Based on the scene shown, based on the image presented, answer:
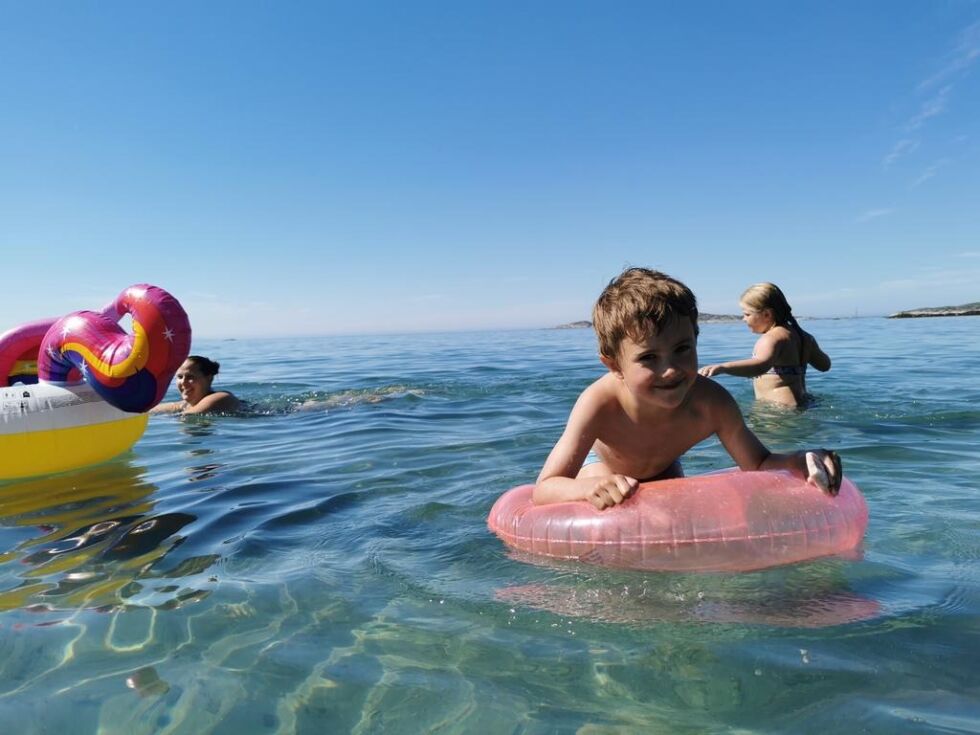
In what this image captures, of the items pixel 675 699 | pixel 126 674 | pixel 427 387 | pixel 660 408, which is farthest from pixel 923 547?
pixel 427 387

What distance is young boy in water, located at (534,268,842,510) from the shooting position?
9.29ft

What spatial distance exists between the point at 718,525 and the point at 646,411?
69cm

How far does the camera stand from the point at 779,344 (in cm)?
694

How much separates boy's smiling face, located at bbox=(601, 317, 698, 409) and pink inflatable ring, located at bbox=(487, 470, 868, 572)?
0.38 meters

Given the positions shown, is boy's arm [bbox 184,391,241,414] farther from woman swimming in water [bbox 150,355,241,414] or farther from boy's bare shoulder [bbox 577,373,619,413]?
boy's bare shoulder [bbox 577,373,619,413]

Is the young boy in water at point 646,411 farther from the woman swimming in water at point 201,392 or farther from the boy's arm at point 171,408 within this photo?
the boy's arm at point 171,408

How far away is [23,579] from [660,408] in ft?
A: 9.75

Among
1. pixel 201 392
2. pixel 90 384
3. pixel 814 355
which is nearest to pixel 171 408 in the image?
pixel 201 392

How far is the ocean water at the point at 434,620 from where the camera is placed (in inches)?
75.2

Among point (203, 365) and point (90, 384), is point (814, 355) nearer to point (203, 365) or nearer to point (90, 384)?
point (90, 384)

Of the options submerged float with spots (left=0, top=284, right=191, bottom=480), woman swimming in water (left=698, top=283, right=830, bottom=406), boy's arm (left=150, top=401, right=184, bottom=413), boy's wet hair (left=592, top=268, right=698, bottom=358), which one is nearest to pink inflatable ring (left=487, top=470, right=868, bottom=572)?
boy's wet hair (left=592, top=268, right=698, bottom=358)

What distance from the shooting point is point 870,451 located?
5027 millimetres

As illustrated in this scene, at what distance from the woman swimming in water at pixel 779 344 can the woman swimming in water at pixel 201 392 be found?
5.83m

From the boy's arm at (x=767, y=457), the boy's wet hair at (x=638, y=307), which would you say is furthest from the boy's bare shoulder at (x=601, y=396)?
the boy's arm at (x=767, y=457)
